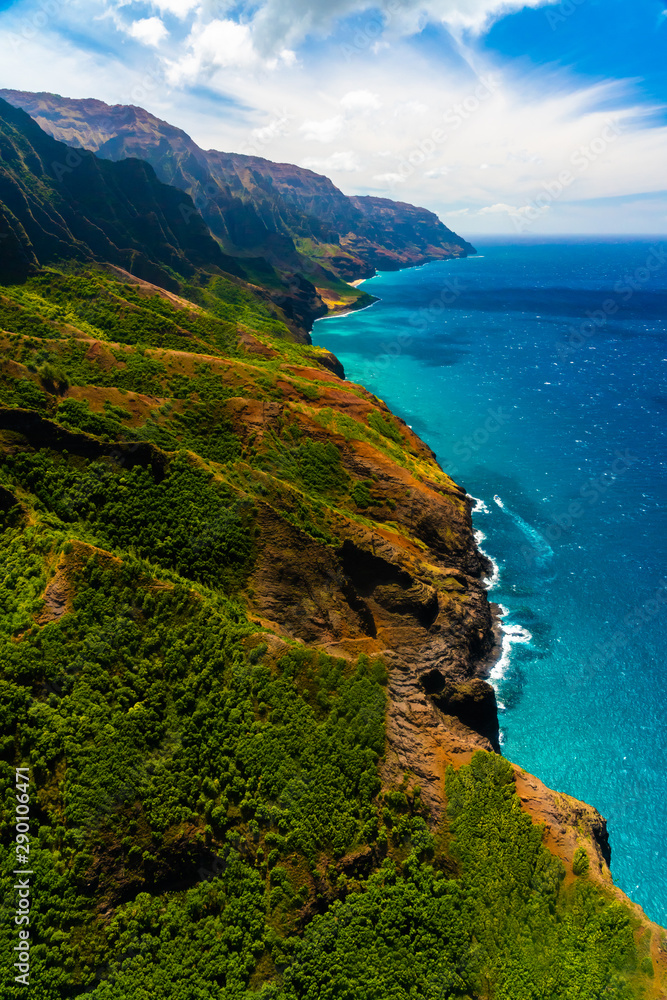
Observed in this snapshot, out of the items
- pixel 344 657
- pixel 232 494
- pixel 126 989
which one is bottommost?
pixel 126 989

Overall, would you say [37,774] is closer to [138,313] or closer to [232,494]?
[232,494]

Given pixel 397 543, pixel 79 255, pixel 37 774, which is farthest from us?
pixel 79 255

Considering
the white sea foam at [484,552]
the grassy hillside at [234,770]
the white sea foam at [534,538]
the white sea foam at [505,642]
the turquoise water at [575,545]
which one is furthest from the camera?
the white sea foam at [534,538]

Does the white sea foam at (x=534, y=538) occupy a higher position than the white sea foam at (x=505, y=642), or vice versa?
the white sea foam at (x=534, y=538)

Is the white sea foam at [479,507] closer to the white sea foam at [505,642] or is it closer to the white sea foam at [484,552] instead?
the white sea foam at [484,552]

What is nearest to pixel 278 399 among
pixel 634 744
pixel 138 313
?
pixel 138 313

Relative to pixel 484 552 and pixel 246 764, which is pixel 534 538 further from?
pixel 246 764

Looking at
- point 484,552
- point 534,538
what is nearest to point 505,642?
point 484,552

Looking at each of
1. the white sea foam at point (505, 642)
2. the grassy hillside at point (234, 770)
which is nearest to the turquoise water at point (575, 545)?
the white sea foam at point (505, 642)
